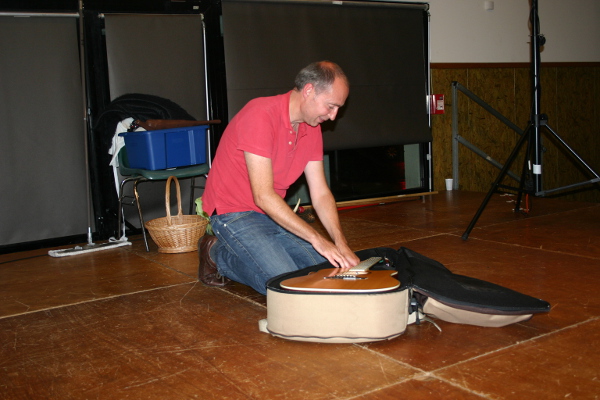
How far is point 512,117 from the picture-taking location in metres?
6.88

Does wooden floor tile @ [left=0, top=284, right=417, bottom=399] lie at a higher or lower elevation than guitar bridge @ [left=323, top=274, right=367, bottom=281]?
lower

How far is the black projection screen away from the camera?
4.84 meters

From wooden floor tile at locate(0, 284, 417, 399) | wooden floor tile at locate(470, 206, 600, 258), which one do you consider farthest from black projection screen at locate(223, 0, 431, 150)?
wooden floor tile at locate(0, 284, 417, 399)

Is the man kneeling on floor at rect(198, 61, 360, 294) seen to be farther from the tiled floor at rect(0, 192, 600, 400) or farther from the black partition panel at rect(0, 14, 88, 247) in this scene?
the black partition panel at rect(0, 14, 88, 247)

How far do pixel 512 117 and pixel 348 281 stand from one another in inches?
211

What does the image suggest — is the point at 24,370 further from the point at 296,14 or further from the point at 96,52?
the point at 296,14

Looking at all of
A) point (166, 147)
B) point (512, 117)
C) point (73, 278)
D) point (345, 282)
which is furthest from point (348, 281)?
point (512, 117)

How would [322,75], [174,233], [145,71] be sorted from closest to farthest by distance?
[322,75]
[174,233]
[145,71]

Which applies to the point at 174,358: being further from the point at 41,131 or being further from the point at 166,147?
the point at 41,131

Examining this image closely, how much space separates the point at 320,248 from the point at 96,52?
2.81 meters

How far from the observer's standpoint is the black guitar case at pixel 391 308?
2049 millimetres

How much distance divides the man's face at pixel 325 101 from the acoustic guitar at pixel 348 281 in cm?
63

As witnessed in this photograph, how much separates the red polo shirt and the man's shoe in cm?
19

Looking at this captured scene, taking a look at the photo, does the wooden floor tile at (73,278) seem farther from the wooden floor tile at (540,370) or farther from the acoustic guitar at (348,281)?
the wooden floor tile at (540,370)
